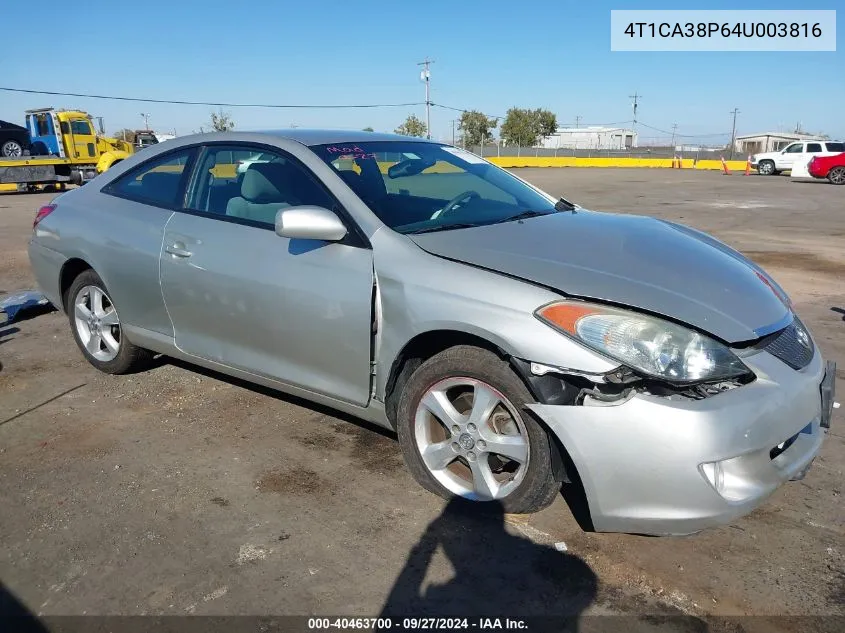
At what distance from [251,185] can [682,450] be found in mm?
2529

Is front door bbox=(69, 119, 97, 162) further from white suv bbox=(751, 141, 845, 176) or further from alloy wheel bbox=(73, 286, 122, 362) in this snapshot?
white suv bbox=(751, 141, 845, 176)

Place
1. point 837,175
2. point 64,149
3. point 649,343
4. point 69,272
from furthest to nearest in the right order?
point 837,175, point 64,149, point 69,272, point 649,343

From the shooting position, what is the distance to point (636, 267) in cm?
271

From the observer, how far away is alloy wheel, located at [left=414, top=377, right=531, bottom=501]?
8.59ft

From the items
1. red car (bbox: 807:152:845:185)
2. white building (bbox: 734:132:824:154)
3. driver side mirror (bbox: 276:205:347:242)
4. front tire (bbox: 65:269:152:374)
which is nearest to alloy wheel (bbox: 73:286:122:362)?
front tire (bbox: 65:269:152:374)

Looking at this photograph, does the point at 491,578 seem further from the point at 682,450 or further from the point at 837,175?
the point at 837,175

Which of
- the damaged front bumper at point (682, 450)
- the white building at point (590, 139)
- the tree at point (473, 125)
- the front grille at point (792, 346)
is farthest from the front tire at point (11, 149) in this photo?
the white building at point (590, 139)

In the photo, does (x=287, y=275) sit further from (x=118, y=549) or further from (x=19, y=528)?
(x=19, y=528)

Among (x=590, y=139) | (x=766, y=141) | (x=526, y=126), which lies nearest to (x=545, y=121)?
(x=526, y=126)

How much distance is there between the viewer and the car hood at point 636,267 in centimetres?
245

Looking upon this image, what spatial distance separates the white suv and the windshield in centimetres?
2829

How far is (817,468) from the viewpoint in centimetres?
313

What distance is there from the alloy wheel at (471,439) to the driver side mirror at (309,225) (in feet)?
2.68

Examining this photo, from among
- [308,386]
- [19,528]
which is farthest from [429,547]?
[19,528]
